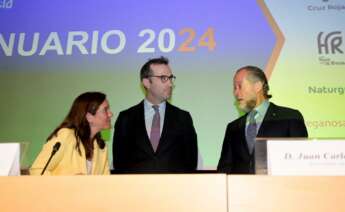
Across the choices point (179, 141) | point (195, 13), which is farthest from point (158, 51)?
point (179, 141)

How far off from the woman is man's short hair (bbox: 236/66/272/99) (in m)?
0.82

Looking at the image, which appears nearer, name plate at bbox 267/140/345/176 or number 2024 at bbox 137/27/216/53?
name plate at bbox 267/140/345/176

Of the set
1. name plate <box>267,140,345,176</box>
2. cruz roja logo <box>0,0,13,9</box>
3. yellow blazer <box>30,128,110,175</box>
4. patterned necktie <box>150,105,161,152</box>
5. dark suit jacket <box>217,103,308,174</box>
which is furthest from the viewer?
cruz roja logo <box>0,0,13,9</box>

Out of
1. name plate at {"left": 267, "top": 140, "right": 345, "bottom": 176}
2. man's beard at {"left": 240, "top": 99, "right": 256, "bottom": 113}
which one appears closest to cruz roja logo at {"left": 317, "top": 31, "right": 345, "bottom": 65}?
man's beard at {"left": 240, "top": 99, "right": 256, "bottom": 113}

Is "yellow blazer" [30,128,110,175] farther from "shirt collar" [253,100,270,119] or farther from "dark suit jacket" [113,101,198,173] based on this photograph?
"shirt collar" [253,100,270,119]

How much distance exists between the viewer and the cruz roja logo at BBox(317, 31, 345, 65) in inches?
110

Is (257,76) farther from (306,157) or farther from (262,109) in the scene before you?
(306,157)

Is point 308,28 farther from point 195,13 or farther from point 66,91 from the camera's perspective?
point 66,91

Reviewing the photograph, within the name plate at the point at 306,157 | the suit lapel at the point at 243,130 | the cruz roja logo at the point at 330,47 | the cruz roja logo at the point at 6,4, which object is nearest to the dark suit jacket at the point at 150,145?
the suit lapel at the point at 243,130

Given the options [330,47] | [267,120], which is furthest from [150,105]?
[330,47]

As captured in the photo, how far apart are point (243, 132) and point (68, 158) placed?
1055mm

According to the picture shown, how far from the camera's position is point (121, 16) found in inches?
116

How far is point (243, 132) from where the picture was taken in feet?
9.27

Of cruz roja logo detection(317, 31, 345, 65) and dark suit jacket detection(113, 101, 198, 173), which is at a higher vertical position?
cruz roja logo detection(317, 31, 345, 65)
